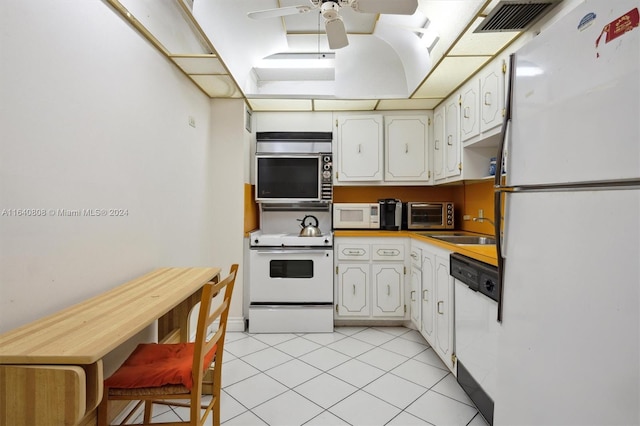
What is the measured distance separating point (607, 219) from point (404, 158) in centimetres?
257

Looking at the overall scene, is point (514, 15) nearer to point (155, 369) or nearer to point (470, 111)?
point (470, 111)

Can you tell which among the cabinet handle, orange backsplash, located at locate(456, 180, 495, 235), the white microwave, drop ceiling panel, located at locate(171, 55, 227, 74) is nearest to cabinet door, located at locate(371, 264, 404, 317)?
the white microwave

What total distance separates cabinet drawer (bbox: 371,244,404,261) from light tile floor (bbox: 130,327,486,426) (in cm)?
74

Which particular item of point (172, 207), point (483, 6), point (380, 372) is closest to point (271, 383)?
point (380, 372)

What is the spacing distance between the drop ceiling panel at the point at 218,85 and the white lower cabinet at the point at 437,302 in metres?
2.16

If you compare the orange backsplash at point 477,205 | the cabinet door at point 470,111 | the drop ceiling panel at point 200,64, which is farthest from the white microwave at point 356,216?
the drop ceiling panel at point 200,64

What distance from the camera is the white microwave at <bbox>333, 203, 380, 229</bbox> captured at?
3.30 meters

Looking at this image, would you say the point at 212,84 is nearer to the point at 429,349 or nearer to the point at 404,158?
the point at 404,158

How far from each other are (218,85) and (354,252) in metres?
1.97

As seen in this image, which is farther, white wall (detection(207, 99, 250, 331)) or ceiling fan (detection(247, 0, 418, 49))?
white wall (detection(207, 99, 250, 331))

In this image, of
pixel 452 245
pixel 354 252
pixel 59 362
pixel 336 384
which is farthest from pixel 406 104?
pixel 59 362

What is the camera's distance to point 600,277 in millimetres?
845

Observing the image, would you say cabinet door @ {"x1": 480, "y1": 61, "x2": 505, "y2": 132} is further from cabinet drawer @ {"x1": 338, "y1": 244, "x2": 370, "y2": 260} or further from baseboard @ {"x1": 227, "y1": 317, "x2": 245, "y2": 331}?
baseboard @ {"x1": 227, "y1": 317, "x2": 245, "y2": 331}

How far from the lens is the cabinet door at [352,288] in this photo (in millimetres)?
3086
